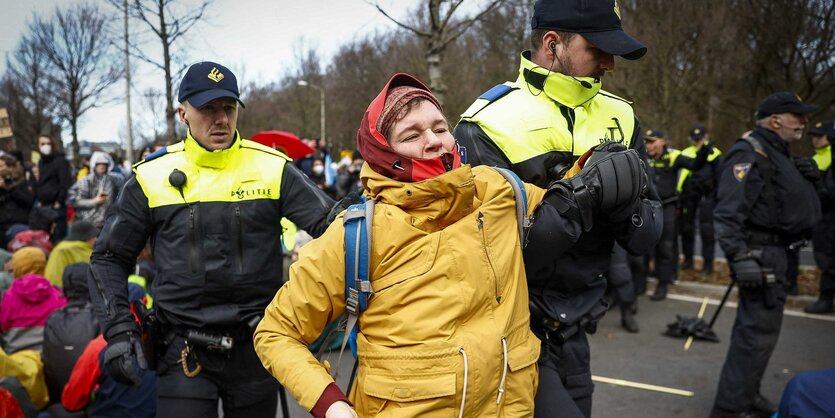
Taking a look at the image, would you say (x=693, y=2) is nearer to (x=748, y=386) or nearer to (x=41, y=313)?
(x=748, y=386)

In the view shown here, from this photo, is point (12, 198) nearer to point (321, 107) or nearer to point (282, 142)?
point (282, 142)

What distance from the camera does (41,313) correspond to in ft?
14.7

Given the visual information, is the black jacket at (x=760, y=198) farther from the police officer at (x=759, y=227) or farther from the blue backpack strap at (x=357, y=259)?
the blue backpack strap at (x=357, y=259)

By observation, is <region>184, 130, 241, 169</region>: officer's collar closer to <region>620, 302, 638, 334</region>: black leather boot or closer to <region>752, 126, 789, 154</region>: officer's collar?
<region>752, 126, 789, 154</region>: officer's collar

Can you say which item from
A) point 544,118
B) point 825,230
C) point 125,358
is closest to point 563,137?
point 544,118

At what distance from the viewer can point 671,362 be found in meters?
5.67

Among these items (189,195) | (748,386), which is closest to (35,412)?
(189,195)

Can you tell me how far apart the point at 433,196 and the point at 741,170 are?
124 inches

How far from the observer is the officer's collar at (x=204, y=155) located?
9.35ft

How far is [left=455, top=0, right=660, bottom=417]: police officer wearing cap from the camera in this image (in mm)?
2193

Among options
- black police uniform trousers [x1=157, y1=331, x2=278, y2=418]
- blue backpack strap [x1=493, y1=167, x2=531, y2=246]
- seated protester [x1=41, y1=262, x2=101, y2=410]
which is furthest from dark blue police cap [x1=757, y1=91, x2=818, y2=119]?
seated protester [x1=41, y1=262, x2=101, y2=410]

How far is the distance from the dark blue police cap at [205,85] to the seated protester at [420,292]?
121 centimetres

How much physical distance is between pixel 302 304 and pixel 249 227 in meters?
1.20

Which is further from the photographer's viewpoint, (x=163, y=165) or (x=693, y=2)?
(x=693, y=2)
